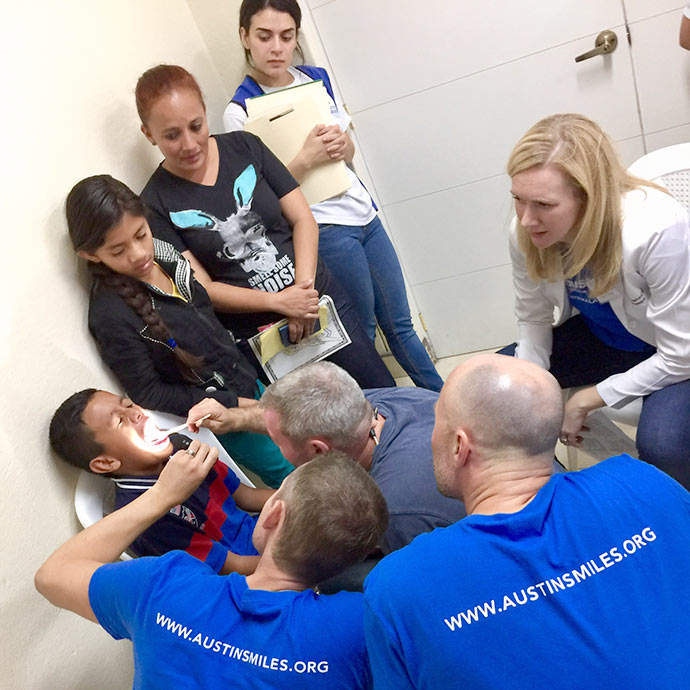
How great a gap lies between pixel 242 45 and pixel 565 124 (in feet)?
4.63

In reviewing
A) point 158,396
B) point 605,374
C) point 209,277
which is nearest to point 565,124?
point 605,374

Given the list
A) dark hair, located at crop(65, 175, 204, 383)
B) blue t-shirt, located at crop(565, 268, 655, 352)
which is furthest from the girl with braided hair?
blue t-shirt, located at crop(565, 268, 655, 352)

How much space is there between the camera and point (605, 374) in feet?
5.95

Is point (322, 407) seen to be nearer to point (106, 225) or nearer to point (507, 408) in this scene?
point (507, 408)

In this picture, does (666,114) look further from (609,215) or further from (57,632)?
(57,632)

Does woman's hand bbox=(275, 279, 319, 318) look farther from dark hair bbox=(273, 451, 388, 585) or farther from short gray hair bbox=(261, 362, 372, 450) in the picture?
dark hair bbox=(273, 451, 388, 585)

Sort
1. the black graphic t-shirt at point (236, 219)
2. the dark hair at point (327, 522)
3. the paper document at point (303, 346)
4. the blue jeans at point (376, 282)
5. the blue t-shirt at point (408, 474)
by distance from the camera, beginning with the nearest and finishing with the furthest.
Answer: the dark hair at point (327, 522)
the blue t-shirt at point (408, 474)
the black graphic t-shirt at point (236, 219)
the paper document at point (303, 346)
the blue jeans at point (376, 282)

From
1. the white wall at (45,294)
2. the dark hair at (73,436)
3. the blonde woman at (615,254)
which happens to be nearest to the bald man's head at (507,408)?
the blonde woman at (615,254)

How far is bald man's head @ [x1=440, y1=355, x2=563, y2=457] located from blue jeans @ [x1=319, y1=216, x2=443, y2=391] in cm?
122

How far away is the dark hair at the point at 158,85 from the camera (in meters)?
1.68

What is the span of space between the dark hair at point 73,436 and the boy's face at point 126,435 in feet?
0.04

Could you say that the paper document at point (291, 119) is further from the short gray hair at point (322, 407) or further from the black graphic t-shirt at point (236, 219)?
the short gray hair at point (322, 407)

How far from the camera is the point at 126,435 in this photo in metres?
1.46

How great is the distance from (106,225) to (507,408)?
1.08 m
